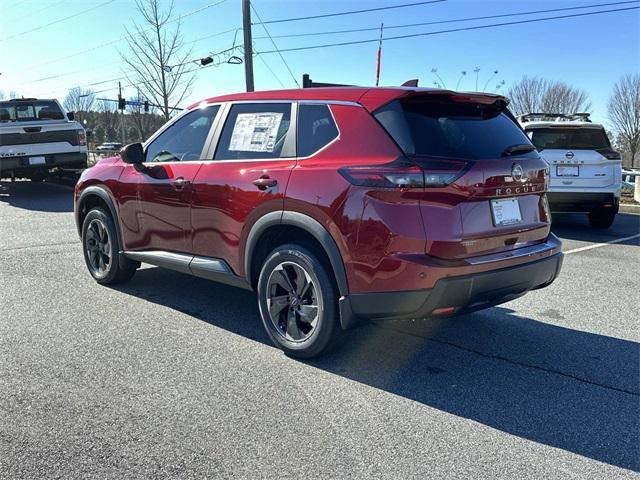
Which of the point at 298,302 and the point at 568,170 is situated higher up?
the point at 568,170

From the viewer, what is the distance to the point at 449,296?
3.20m

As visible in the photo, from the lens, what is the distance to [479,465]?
102 inches

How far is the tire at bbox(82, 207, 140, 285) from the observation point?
17.5 ft

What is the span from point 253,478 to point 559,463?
145 centimetres

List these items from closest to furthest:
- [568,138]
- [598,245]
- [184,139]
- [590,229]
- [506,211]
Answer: [506,211]
[184,139]
[598,245]
[568,138]
[590,229]

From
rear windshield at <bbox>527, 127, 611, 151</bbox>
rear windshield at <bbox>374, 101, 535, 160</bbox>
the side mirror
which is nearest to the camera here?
rear windshield at <bbox>374, 101, 535, 160</bbox>

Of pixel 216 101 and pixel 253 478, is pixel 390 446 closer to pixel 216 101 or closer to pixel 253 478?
pixel 253 478

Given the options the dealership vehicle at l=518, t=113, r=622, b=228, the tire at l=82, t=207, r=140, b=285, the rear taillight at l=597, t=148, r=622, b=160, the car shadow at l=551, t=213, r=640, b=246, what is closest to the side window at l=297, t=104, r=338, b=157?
the tire at l=82, t=207, r=140, b=285

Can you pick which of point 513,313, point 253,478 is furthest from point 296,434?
point 513,313

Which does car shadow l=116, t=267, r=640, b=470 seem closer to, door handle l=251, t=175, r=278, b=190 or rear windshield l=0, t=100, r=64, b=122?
door handle l=251, t=175, r=278, b=190

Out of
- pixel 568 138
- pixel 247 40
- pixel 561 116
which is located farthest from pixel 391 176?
pixel 247 40

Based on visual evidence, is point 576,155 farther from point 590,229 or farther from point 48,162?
point 48,162

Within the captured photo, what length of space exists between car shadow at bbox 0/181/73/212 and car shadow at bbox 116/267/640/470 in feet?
24.7

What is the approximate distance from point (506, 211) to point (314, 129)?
1.38 meters
